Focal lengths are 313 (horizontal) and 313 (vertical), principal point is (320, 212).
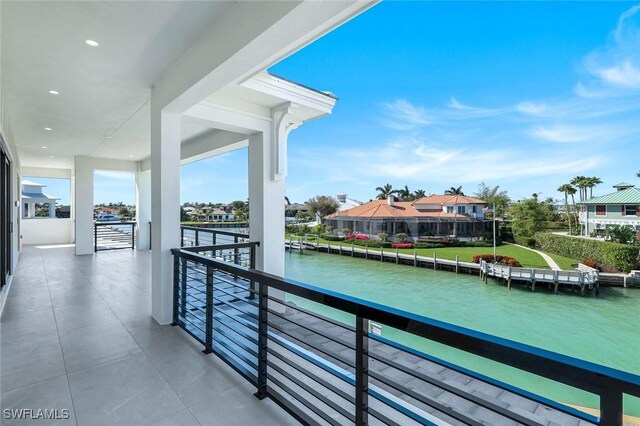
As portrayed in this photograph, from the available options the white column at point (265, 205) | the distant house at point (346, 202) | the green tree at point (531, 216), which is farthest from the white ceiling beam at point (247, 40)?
the distant house at point (346, 202)

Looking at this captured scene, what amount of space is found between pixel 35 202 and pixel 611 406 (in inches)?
575

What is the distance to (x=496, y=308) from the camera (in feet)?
63.3

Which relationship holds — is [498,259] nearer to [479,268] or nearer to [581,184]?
[479,268]

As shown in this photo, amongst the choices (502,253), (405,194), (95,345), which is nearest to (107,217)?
(95,345)

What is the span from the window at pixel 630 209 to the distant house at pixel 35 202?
28.8 metres

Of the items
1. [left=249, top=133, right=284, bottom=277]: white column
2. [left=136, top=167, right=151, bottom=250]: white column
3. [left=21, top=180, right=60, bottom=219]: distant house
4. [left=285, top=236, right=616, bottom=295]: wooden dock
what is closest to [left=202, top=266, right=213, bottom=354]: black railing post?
[left=249, top=133, right=284, bottom=277]: white column

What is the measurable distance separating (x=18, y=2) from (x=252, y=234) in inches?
126

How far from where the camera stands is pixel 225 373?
7.61ft

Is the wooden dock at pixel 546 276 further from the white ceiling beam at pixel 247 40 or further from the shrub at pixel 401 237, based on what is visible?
the white ceiling beam at pixel 247 40

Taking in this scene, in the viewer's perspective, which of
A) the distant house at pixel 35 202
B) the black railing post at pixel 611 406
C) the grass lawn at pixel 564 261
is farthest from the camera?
the grass lawn at pixel 564 261

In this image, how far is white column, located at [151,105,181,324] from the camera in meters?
3.37

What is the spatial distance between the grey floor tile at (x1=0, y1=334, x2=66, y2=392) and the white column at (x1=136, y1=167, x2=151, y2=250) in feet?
23.8

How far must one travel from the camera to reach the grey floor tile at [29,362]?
2221 mm

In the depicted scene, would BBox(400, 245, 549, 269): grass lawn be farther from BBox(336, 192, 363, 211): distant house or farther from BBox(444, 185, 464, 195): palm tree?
BBox(444, 185, 464, 195): palm tree
